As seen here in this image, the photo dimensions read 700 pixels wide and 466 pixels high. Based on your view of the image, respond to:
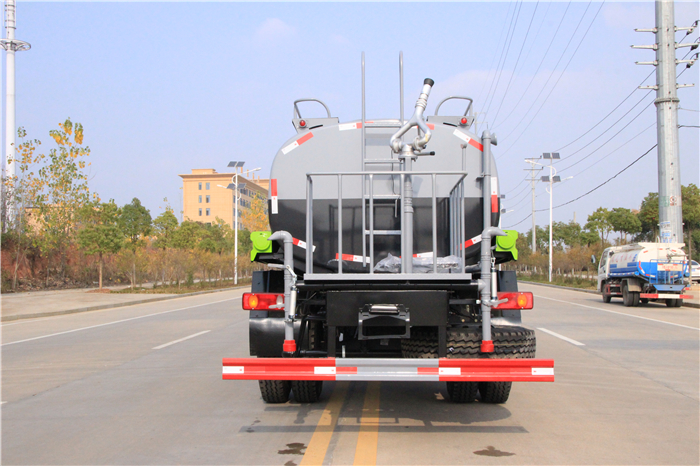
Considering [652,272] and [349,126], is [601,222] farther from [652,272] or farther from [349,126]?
[349,126]

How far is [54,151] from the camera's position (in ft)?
103

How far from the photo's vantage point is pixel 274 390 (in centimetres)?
609

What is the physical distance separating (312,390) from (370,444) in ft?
5.26

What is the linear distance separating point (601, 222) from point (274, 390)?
57.6 m

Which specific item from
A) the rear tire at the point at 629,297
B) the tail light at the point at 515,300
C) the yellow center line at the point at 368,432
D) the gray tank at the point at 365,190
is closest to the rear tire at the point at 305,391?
the yellow center line at the point at 368,432

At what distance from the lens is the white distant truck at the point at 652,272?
65.4ft

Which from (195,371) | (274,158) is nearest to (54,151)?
(195,371)

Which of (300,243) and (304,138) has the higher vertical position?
(304,138)

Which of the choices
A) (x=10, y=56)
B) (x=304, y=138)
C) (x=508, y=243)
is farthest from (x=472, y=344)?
(x=10, y=56)

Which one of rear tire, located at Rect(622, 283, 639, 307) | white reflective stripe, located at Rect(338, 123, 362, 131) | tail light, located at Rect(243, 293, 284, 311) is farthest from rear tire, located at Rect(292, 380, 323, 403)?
rear tire, located at Rect(622, 283, 639, 307)

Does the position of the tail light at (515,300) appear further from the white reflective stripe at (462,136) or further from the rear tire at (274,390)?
the rear tire at (274,390)

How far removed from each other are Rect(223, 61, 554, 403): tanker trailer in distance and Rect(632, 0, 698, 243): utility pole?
20.9m

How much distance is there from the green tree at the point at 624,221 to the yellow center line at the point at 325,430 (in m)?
55.5

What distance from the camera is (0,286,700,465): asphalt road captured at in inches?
181
